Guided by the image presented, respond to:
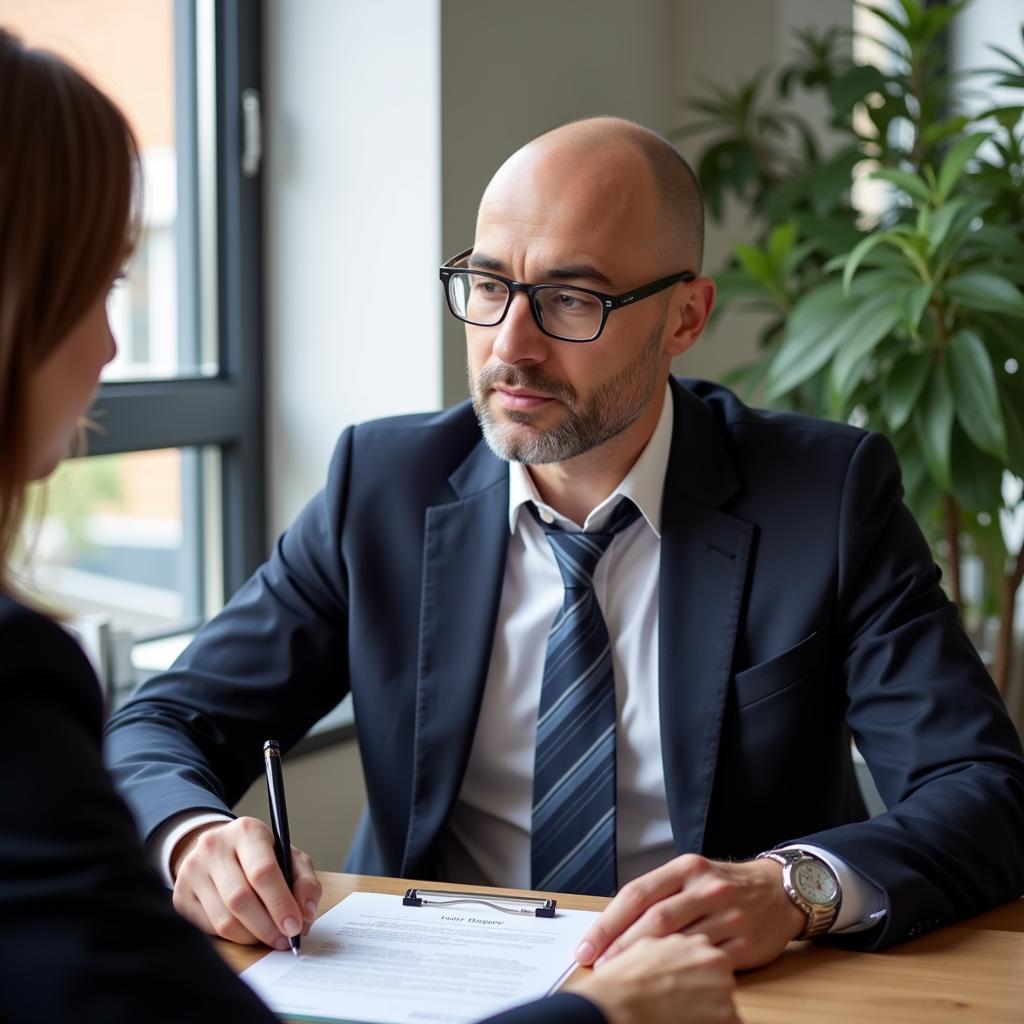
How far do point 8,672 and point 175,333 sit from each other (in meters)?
2.13

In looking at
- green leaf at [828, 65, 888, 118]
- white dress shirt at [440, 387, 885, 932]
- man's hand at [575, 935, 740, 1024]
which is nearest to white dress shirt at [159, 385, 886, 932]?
white dress shirt at [440, 387, 885, 932]

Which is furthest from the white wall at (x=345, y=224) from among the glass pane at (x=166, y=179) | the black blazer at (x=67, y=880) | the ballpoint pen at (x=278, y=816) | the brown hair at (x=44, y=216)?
the black blazer at (x=67, y=880)

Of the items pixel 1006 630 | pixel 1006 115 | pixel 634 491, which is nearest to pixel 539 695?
pixel 634 491

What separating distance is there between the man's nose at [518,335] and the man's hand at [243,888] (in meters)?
0.67

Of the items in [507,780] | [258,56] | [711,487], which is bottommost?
[507,780]

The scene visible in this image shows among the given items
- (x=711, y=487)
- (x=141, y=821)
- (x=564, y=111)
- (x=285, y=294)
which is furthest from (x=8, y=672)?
(x=564, y=111)

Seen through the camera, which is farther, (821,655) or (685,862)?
(821,655)

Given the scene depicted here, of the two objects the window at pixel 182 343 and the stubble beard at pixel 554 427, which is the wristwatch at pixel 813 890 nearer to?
the stubble beard at pixel 554 427

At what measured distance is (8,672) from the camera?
2.42 ft

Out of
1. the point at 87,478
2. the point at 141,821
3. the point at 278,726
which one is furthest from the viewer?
the point at 87,478

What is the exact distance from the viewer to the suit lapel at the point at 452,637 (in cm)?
171

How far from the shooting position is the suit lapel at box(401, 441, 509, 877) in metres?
1.71

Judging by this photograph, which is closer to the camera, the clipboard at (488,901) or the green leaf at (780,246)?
the clipboard at (488,901)

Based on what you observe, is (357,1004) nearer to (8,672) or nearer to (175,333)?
(8,672)
